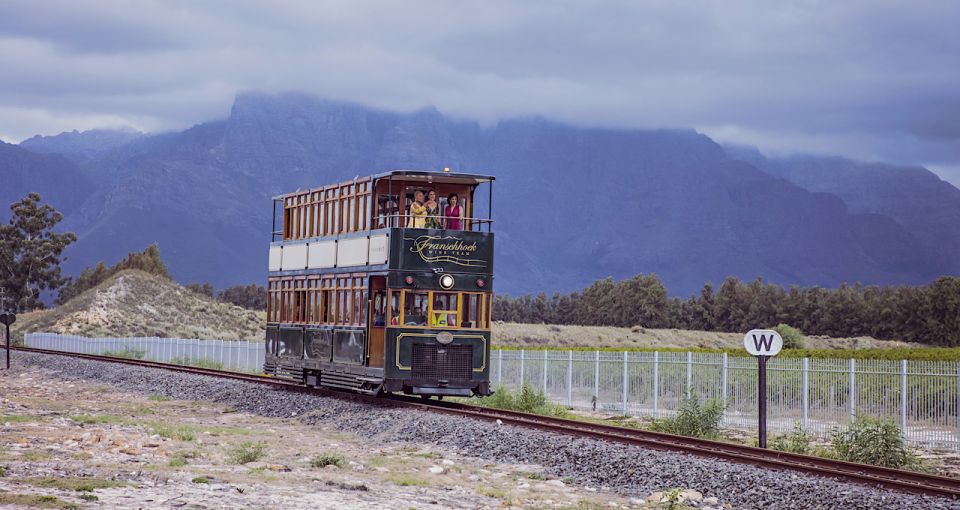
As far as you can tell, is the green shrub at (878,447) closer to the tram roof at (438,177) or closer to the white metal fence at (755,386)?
the white metal fence at (755,386)

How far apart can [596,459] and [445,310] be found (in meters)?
9.83

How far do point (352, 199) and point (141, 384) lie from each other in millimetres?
14186

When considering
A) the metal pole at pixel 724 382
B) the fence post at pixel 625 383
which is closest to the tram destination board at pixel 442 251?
the metal pole at pixel 724 382

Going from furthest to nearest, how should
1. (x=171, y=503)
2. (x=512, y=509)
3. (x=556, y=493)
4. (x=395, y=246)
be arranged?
1. (x=395, y=246)
2. (x=556, y=493)
3. (x=512, y=509)
4. (x=171, y=503)

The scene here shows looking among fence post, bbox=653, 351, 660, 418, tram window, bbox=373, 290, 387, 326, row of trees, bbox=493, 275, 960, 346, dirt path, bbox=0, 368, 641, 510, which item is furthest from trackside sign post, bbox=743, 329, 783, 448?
row of trees, bbox=493, 275, 960, 346

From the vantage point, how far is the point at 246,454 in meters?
18.6

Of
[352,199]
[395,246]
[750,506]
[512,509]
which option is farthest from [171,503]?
[352,199]

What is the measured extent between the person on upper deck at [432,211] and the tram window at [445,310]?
1.57 m

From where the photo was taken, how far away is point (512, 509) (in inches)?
571

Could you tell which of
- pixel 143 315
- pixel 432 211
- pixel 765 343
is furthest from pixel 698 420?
pixel 143 315

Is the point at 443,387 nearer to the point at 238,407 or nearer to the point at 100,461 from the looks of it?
the point at 238,407

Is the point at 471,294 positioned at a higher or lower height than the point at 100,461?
higher

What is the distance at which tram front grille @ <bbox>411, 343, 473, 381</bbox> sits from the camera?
27250 mm

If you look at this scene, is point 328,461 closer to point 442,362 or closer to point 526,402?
point 442,362
